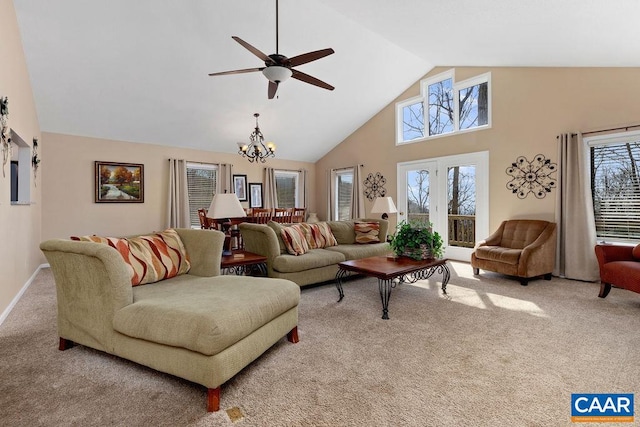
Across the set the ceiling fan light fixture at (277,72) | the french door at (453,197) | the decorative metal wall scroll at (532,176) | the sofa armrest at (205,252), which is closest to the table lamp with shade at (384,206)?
the french door at (453,197)

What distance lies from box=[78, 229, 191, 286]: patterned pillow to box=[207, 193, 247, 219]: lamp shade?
Answer: 23.2 inches

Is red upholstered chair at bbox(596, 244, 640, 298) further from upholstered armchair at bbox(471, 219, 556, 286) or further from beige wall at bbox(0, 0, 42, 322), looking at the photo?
beige wall at bbox(0, 0, 42, 322)

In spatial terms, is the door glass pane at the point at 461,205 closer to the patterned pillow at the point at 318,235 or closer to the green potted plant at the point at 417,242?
the green potted plant at the point at 417,242

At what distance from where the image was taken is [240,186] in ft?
24.4

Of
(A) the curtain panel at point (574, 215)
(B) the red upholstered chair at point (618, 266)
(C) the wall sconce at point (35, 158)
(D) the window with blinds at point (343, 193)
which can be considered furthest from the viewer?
(D) the window with blinds at point (343, 193)

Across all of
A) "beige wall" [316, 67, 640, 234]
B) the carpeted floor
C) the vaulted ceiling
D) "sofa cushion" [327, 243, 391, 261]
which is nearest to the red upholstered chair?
the carpeted floor

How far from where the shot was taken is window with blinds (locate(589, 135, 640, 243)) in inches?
161

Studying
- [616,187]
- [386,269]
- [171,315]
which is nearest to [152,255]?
[171,315]

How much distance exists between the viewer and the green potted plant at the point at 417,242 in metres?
3.61

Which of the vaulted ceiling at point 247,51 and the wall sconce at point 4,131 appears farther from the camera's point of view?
the vaulted ceiling at point 247,51

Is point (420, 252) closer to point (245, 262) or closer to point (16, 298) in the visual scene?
point (245, 262)

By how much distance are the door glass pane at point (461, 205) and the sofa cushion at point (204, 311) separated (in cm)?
442

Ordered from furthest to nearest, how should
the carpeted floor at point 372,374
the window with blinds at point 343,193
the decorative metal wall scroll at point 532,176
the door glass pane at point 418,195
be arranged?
the window with blinds at point 343,193 < the door glass pane at point 418,195 < the decorative metal wall scroll at point 532,176 < the carpeted floor at point 372,374

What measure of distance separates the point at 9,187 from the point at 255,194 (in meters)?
4.74
